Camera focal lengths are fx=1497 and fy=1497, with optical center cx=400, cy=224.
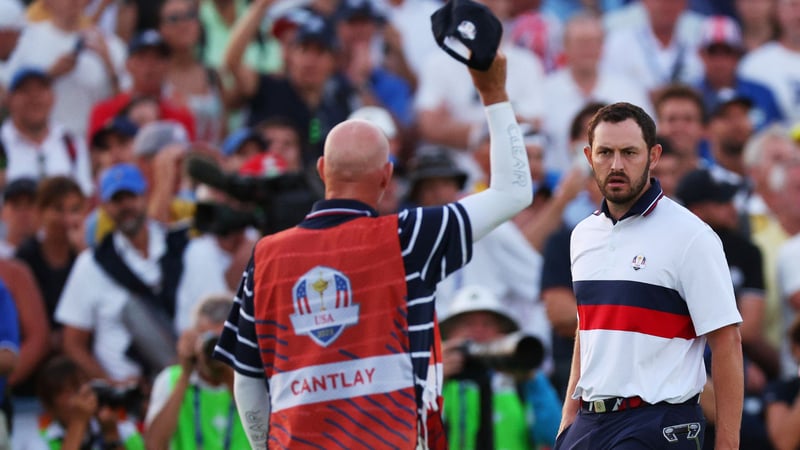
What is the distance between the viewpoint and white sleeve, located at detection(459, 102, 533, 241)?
5.92 m

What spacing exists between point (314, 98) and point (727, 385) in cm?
693

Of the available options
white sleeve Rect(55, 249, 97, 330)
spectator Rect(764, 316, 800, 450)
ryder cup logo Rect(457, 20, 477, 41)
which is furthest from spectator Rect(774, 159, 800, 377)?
white sleeve Rect(55, 249, 97, 330)

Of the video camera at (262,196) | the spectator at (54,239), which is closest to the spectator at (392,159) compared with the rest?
the video camera at (262,196)

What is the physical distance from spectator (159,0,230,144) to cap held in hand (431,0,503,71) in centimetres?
657

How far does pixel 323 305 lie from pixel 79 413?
318cm

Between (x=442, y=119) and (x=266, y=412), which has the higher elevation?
(x=442, y=119)

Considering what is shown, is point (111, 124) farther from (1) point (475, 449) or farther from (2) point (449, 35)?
(2) point (449, 35)

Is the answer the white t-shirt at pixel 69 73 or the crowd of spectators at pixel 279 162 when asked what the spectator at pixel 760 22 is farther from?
the white t-shirt at pixel 69 73

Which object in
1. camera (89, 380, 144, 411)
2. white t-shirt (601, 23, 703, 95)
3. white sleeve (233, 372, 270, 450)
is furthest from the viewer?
white t-shirt (601, 23, 703, 95)

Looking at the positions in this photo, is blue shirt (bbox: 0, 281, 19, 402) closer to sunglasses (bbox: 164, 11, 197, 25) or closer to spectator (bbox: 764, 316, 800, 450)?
sunglasses (bbox: 164, 11, 197, 25)

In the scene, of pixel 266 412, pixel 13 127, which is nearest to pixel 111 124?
pixel 13 127

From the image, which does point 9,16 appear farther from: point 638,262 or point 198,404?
point 638,262

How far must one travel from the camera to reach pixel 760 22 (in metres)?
14.0

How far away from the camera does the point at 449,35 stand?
5898mm
